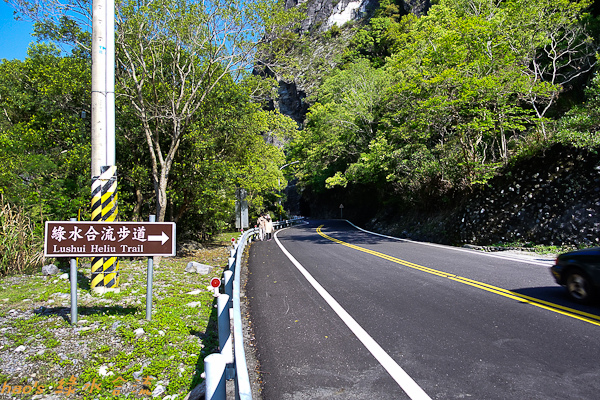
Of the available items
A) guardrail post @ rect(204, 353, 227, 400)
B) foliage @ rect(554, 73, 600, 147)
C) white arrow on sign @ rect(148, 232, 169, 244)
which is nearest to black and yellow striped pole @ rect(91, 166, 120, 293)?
white arrow on sign @ rect(148, 232, 169, 244)

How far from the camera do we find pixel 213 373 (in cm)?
238

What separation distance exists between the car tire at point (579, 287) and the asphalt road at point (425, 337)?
21 centimetres

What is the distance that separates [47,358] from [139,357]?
3.39 ft

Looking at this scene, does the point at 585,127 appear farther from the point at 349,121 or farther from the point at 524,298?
the point at 349,121

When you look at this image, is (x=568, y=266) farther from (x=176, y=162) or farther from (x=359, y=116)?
(x=359, y=116)

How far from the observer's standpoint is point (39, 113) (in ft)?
48.6

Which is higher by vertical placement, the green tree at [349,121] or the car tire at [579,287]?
the green tree at [349,121]

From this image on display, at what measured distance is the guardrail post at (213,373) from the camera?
7.70 feet

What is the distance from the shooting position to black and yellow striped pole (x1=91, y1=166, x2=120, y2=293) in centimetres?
724

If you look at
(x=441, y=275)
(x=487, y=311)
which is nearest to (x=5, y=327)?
(x=487, y=311)

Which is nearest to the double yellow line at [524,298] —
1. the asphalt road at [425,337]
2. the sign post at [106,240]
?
the asphalt road at [425,337]

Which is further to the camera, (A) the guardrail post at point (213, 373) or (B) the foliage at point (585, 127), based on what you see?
(B) the foliage at point (585, 127)

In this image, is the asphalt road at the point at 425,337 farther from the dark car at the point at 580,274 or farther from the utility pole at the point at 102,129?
the utility pole at the point at 102,129

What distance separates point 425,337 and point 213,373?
338 centimetres
